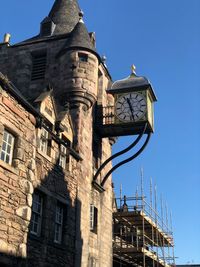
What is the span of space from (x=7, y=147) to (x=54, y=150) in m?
3.57

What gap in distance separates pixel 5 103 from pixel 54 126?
468 centimetres

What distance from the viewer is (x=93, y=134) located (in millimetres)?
21234

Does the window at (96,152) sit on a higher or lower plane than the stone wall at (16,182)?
higher

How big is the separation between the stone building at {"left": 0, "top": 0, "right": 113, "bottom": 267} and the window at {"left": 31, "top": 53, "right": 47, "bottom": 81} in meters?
0.05

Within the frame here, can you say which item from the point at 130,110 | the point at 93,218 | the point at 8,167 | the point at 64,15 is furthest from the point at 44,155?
the point at 64,15

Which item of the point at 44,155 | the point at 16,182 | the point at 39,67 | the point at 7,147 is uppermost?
the point at 39,67

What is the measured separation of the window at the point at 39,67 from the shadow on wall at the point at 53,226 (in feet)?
21.4

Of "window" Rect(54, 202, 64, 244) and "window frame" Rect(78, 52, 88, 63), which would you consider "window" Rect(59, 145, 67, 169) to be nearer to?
"window" Rect(54, 202, 64, 244)

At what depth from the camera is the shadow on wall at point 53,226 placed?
1378 cm

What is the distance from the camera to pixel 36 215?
1438cm

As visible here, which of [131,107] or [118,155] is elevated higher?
[131,107]

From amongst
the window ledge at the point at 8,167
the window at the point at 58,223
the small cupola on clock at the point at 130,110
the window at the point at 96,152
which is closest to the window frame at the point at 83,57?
the small cupola on clock at the point at 130,110

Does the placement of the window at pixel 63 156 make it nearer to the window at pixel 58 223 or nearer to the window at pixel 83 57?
the window at pixel 58 223

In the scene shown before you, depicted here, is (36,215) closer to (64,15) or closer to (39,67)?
(39,67)
